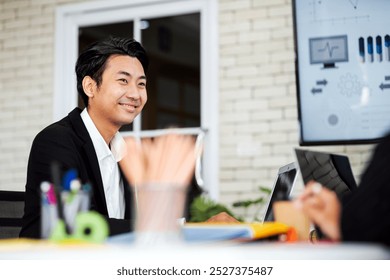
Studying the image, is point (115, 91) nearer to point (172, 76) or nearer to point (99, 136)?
point (99, 136)

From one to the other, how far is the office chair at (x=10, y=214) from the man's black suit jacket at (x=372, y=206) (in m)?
1.73

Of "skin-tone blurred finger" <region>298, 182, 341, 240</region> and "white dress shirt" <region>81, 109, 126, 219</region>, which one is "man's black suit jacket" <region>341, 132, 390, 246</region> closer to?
"skin-tone blurred finger" <region>298, 182, 341, 240</region>

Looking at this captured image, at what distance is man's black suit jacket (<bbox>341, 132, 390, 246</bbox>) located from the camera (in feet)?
2.70

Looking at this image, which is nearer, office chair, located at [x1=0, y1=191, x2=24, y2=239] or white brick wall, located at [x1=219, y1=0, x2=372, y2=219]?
office chair, located at [x1=0, y1=191, x2=24, y2=239]

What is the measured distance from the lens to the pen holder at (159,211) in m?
0.97

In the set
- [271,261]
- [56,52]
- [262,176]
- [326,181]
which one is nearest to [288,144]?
[262,176]

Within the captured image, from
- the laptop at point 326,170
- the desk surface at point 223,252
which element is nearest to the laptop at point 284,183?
the laptop at point 326,170

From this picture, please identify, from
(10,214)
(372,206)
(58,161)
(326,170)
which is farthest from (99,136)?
(372,206)

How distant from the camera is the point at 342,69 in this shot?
3.65 m

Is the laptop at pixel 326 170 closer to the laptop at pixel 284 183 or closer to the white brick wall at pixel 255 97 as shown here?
the laptop at pixel 284 183

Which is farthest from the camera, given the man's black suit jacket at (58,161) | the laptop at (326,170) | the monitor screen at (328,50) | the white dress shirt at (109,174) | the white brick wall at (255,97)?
the white brick wall at (255,97)

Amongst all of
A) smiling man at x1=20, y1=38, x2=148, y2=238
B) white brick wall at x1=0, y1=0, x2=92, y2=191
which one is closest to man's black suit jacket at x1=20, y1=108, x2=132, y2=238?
smiling man at x1=20, y1=38, x2=148, y2=238

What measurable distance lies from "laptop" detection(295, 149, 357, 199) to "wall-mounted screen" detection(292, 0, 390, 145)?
1.98m

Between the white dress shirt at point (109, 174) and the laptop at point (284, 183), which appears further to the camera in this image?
the white dress shirt at point (109, 174)
